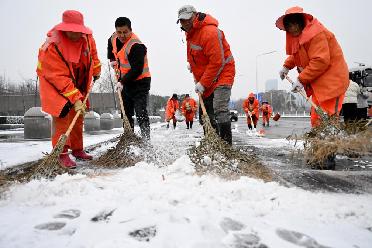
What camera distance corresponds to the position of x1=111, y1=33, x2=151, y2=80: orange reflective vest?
490cm

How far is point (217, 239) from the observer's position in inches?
63.6

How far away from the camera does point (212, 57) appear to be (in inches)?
167

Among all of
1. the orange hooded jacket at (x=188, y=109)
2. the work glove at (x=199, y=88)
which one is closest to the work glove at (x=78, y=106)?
the work glove at (x=199, y=88)

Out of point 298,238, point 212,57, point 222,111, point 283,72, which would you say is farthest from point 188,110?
point 298,238

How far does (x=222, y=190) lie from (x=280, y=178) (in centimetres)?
89

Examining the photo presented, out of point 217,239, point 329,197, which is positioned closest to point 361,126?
point 329,197

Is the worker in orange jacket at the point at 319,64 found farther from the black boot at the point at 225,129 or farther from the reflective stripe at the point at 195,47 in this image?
the reflective stripe at the point at 195,47

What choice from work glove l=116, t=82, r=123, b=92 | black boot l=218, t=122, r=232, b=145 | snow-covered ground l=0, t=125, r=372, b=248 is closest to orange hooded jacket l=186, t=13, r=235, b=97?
black boot l=218, t=122, r=232, b=145

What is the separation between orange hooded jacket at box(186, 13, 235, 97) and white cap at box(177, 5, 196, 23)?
4.8 inches

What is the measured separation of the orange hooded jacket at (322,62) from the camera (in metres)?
3.61

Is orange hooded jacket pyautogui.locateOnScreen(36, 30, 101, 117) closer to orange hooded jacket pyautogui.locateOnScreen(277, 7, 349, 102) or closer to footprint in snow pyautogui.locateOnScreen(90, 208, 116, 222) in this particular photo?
footprint in snow pyautogui.locateOnScreen(90, 208, 116, 222)

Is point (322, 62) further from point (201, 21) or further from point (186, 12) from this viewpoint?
point (186, 12)

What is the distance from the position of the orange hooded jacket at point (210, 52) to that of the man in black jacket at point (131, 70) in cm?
81

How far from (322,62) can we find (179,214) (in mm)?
2529
